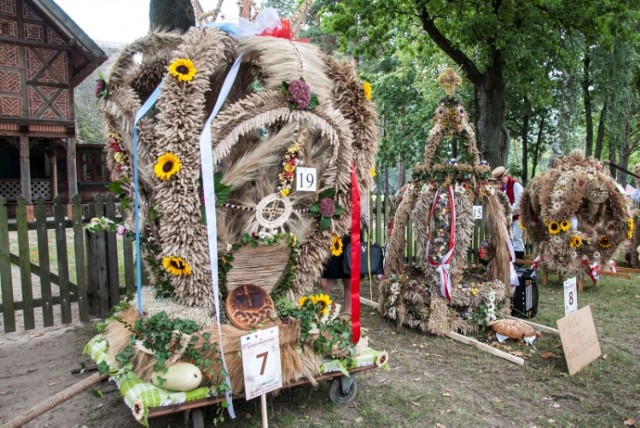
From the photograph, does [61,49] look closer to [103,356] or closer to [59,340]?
[59,340]

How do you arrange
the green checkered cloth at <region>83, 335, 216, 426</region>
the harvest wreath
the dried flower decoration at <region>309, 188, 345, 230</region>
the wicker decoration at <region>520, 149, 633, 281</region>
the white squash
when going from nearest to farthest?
the green checkered cloth at <region>83, 335, 216, 426</region> → the white squash → the harvest wreath → the dried flower decoration at <region>309, 188, 345, 230</region> → the wicker decoration at <region>520, 149, 633, 281</region>

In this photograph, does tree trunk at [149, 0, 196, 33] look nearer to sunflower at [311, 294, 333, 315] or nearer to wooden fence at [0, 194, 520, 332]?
wooden fence at [0, 194, 520, 332]

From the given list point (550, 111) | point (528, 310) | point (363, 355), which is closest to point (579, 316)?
point (528, 310)

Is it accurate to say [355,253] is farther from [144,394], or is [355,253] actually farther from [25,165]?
[25,165]

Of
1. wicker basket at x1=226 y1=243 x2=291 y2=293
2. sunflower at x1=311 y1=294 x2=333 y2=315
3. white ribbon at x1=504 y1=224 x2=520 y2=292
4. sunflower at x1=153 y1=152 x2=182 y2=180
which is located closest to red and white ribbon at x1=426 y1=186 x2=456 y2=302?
white ribbon at x1=504 y1=224 x2=520 y2=292

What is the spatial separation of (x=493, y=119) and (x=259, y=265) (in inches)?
294

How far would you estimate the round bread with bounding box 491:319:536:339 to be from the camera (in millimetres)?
4539

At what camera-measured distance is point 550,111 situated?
50.9 ft

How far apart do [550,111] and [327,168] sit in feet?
48.9

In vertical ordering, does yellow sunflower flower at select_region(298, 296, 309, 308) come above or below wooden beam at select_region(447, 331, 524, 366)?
above

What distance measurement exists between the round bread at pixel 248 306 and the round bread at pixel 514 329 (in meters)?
2.73

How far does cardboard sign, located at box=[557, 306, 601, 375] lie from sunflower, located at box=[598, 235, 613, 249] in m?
3.19

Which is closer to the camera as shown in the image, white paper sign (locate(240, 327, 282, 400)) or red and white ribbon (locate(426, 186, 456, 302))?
white paper sign (locate(240, 327, 282, 400))

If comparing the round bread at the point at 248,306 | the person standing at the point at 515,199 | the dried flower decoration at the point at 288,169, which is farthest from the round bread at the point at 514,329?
the person standing at the point at 515,199
